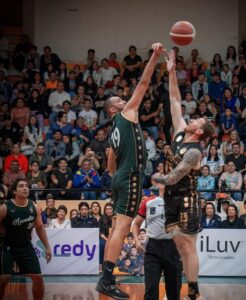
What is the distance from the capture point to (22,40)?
20359 mm

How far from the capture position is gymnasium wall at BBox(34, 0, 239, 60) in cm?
2162

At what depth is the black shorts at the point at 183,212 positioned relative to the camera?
7527 millimetres

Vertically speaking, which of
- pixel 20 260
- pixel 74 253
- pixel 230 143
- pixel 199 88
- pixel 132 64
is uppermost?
pixel 132 64

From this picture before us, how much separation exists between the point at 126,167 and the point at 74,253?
622 centimetres

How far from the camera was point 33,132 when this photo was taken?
17.1 meters

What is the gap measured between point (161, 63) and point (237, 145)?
5.88 meters

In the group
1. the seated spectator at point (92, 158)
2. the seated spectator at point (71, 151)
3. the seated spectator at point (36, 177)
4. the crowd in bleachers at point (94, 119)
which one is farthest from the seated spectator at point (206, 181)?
the seated spectator at point (36, 177)

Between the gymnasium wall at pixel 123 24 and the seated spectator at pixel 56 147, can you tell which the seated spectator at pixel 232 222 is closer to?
the seated spectator at pixel 56 147

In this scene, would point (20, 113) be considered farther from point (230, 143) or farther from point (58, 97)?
point (230, 143)

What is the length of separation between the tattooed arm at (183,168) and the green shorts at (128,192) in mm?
230

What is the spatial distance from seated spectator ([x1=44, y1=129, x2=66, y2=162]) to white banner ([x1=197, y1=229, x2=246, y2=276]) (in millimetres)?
4572

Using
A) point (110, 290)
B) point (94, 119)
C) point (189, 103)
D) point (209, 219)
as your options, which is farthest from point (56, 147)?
point (110, 290)

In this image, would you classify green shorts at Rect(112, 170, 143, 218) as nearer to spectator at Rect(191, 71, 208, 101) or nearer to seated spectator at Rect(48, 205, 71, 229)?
seated spectator at Rect(48, 205, 71, 229)

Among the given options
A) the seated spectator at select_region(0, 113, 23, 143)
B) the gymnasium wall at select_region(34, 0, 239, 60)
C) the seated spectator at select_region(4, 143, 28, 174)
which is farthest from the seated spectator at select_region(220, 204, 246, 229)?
the gymnasium wall at select_region(34, 0, 239, 60)
